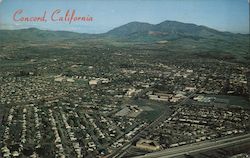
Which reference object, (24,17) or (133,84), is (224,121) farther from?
(24,17)

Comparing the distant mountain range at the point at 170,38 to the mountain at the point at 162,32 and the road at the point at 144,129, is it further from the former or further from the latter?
the road at the point at 144,129

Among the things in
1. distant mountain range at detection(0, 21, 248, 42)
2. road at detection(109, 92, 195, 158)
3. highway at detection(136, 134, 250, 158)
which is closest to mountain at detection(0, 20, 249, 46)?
distant mountain range at detection(0, 21, 248, 42)

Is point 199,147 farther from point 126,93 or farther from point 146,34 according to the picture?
point 146,34

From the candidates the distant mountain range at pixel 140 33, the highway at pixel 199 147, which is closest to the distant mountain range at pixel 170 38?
the distant mountain range at pixel 140 33

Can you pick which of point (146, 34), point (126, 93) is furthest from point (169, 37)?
point (126, 93)

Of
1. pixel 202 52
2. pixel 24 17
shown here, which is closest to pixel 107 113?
pixel 24 17
